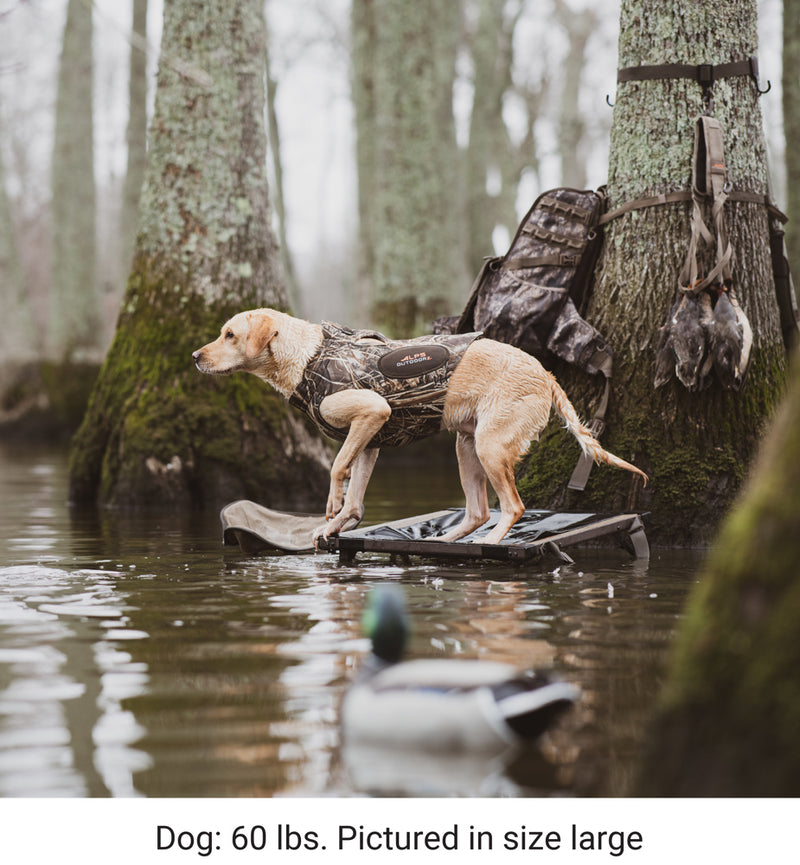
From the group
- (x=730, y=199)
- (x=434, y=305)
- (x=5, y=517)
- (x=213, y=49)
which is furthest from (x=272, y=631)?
(x=434, y=305)

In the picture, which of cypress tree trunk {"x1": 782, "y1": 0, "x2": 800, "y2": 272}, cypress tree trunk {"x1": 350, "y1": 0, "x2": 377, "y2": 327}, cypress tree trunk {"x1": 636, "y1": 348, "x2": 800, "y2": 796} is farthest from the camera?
cypress tree trunk {"x1": 350, "y1": 0, "x2": 377, "y2": 327}

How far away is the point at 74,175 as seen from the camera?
27922 millimetres

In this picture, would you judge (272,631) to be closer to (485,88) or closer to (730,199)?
(730,199)

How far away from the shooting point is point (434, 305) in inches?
776

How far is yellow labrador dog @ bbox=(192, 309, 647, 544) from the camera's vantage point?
7.41m

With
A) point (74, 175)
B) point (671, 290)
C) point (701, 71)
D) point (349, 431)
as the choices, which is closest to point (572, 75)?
point (74, 175)

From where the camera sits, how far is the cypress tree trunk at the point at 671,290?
27.0 ft

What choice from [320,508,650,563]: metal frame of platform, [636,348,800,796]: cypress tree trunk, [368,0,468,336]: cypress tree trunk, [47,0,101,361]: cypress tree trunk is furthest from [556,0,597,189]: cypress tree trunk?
[636,348,800,796]: cypress tree trunk

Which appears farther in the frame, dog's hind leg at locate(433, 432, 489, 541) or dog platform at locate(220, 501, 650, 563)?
dog's hind leg at locate(433, 432, 489, 541)

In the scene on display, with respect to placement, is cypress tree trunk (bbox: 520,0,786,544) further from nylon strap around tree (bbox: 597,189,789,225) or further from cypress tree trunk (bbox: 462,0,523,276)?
cypress tree trunk (bbox: 462,0,523,276)

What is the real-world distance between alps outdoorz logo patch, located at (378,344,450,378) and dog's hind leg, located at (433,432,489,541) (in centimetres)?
58

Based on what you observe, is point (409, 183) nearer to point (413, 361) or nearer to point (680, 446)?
point (680, 446)

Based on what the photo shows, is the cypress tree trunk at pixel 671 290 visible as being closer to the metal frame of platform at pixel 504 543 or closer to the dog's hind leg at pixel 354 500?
the metal frame of platform at pixel 504 543

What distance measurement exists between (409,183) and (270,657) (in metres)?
16.0
